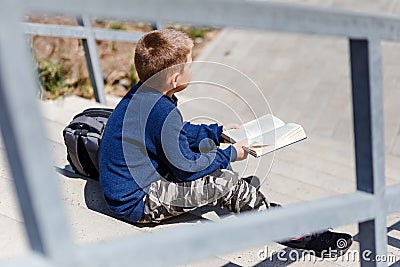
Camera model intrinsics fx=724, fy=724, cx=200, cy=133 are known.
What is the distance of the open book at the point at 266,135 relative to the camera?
2553 millimetres

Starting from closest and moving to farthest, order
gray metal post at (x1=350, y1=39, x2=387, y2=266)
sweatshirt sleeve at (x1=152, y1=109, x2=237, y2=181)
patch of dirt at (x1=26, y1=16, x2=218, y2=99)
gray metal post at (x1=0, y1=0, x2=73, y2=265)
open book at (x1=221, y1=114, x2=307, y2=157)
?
gray metal post at (x1=0, y1=0, x2=73, y2=265) < gray metal post at (x1=350, y1=39, x2=387, y2=266) < sweatshirt sleeve at (x1=152, y1=109, x2=237, y2=181) < open book at (x1=221, y1=114, x2=307, y2=157) < patch of dirt at (x1=26, y1=16, x2=218, y2=99)

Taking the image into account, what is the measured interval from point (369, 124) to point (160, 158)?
105 cm

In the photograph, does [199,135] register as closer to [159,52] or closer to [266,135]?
[266,135]

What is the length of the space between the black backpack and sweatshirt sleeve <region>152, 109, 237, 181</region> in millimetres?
341

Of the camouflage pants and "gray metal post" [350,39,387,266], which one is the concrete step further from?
"gray metal post" [350,39,387,266]

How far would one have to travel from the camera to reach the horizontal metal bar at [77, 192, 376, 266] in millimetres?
1345

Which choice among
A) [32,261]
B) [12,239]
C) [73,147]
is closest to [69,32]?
[73,147]

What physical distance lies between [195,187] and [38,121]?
4.51 feet

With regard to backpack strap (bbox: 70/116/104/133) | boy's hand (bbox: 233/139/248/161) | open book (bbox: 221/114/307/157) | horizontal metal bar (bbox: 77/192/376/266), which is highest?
backpack strap (bbox: 70/116/104/133)

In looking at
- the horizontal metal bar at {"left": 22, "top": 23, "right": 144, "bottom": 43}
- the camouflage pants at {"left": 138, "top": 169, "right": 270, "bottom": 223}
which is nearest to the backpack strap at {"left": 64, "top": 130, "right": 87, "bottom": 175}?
the camouflage pants at {"left": 138, "top": 169, "right": 270, "bottom": 223}

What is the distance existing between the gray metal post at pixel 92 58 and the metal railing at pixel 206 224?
2452mm

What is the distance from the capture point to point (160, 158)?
8.24ft

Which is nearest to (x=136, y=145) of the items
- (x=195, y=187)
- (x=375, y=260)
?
(x=195, y=187)

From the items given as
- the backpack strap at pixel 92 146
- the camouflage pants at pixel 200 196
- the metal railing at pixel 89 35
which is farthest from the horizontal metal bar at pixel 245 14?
the metal railing at pixel 89 35
